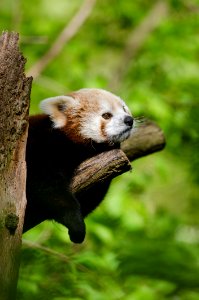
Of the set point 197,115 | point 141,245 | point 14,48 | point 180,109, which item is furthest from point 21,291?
point 180,109

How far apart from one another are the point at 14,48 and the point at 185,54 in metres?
4.18

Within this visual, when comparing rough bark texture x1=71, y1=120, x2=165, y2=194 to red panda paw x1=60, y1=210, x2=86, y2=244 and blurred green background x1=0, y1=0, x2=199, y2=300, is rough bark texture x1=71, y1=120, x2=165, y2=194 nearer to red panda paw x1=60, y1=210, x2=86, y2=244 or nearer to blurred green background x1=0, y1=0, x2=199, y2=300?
red panda paw x1=60, y1=210, x2=86, y2=244

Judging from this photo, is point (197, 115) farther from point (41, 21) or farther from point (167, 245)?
point (41, 21)

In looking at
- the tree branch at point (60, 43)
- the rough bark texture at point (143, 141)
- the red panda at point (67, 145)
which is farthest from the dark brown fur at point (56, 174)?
the tree branch at point (60, 43)

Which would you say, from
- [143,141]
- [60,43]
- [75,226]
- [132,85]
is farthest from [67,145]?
[132,85]

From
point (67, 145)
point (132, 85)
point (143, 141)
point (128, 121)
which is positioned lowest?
point (67, 145)

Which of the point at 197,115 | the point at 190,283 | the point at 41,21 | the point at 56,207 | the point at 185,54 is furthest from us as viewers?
the point at 41,21

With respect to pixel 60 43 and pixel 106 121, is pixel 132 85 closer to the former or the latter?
pixel 60 43

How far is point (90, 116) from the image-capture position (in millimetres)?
3336

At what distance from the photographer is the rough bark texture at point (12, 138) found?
1.84m

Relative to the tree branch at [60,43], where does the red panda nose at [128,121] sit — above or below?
below

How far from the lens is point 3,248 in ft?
5.87

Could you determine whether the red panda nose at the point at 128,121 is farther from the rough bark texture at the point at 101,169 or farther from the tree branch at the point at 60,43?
the tree branch at the point at 60,43

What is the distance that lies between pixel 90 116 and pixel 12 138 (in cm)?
132
